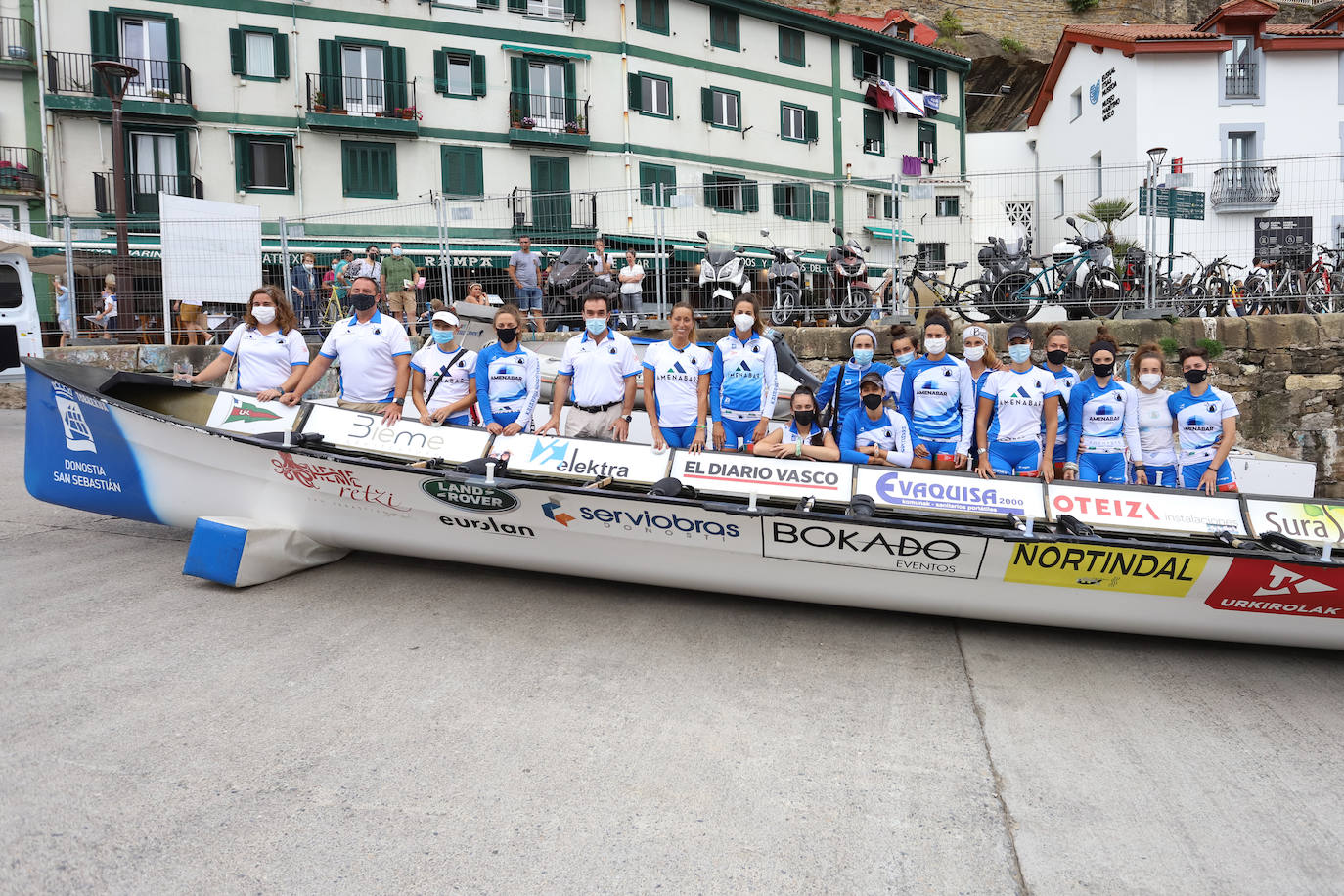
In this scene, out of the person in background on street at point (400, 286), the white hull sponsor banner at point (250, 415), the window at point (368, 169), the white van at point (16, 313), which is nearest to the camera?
the white hull sponsor banner at point (250, 415)

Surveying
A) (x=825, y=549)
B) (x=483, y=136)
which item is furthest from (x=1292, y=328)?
(x=483, y=136)

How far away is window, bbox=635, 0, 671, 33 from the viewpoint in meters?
24.4

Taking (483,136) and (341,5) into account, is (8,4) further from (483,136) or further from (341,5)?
(483,136)

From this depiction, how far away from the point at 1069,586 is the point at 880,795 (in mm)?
2094

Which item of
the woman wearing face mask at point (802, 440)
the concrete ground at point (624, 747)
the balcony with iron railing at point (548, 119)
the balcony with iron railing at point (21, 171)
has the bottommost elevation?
the concrete ground at point (624, 747)

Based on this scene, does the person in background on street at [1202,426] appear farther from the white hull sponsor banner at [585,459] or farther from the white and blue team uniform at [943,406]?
the white hull sponsor banner at [585,459]

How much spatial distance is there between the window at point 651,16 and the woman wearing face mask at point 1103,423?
2162cm

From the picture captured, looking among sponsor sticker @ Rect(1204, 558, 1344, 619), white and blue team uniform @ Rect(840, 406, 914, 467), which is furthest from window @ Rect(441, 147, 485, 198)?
sponsor sticker @ Rect(1204, 558, 1344, 619)

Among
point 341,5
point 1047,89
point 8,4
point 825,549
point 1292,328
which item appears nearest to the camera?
point 825,549

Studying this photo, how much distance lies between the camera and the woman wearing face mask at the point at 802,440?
234 inches

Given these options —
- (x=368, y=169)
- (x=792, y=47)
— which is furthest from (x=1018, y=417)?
(x=792, y=47)

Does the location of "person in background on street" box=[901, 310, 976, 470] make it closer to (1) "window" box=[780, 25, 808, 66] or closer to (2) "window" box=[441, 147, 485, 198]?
(2) "window" box=[441, 147, 485, 198]

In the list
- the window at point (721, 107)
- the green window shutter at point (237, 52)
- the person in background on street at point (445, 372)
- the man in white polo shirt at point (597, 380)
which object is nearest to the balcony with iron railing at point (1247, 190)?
the man in white polo shirt at point (597, 380)

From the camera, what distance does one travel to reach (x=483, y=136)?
75.5ft
